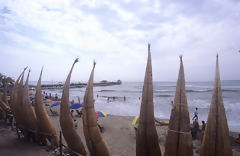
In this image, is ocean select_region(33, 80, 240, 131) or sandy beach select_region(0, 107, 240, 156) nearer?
sandy beach select_region(0, 107, 240, 156)

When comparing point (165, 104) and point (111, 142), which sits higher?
point (111, 142)

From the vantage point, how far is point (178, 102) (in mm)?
3150

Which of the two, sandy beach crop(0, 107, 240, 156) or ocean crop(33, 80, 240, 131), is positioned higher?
sandy beach crop(0, 107, 240, 156)

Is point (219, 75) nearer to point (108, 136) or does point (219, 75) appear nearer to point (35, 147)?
point (35, 147)

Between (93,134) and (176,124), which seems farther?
(93,134)

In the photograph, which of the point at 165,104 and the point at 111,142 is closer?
the point at 111,142

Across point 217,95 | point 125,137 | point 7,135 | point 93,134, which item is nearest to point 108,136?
point 125,137

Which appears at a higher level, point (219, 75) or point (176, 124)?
point (219, 75)

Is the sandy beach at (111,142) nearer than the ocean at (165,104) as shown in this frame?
Yes

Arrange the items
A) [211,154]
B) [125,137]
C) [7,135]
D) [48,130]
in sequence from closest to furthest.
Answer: [211,154] < [48,130] < [7,135] < [125,137]

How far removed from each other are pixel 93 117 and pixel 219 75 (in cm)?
356

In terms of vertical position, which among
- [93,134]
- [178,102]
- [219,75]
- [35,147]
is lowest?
[35,147]

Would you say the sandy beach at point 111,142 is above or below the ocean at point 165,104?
above

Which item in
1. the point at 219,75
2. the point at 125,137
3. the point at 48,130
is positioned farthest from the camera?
the point at 125,137
